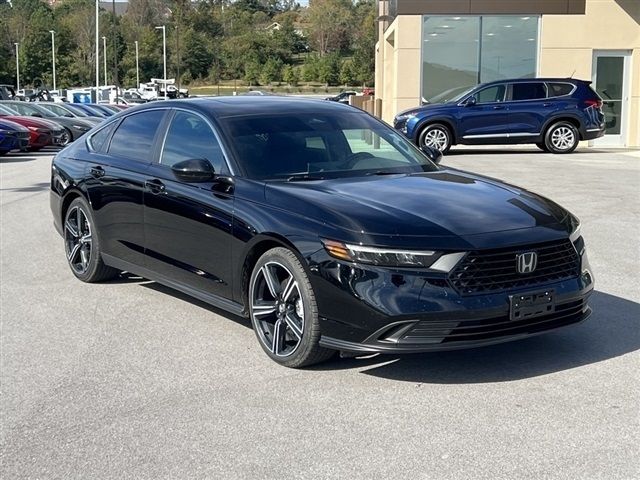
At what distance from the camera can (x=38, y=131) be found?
83.7 feet

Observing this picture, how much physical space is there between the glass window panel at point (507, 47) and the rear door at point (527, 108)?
509 centimetres

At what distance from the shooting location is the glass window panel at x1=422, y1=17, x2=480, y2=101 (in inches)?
995

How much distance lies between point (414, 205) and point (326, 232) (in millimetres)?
578

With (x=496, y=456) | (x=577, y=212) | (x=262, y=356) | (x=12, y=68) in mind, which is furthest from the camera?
(x=12, y=68)

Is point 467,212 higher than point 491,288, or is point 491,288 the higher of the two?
point 467,212

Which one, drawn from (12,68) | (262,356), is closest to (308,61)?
(12,68)

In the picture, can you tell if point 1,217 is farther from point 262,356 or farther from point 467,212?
point 467,212

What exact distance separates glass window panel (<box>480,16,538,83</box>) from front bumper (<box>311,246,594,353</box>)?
21378 mm

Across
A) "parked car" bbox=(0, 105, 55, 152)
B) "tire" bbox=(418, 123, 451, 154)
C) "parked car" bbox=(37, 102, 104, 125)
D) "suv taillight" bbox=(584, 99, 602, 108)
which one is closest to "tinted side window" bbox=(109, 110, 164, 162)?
"tire" bbox=(418, 123, 451, 154)

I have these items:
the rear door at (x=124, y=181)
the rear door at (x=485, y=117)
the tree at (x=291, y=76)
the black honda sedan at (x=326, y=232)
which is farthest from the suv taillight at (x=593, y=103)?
the tree at (x=291, y=76)

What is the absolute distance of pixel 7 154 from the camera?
81.1 ft

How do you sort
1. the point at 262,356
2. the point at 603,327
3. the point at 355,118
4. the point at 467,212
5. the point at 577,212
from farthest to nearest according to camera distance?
1. the point at 577,212
2. the point at 355,118
3. the point at 603,327
4. the point at 262,356
5. the point at 467,212

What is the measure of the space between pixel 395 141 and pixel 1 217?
712cm

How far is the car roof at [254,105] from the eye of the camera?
634cm
